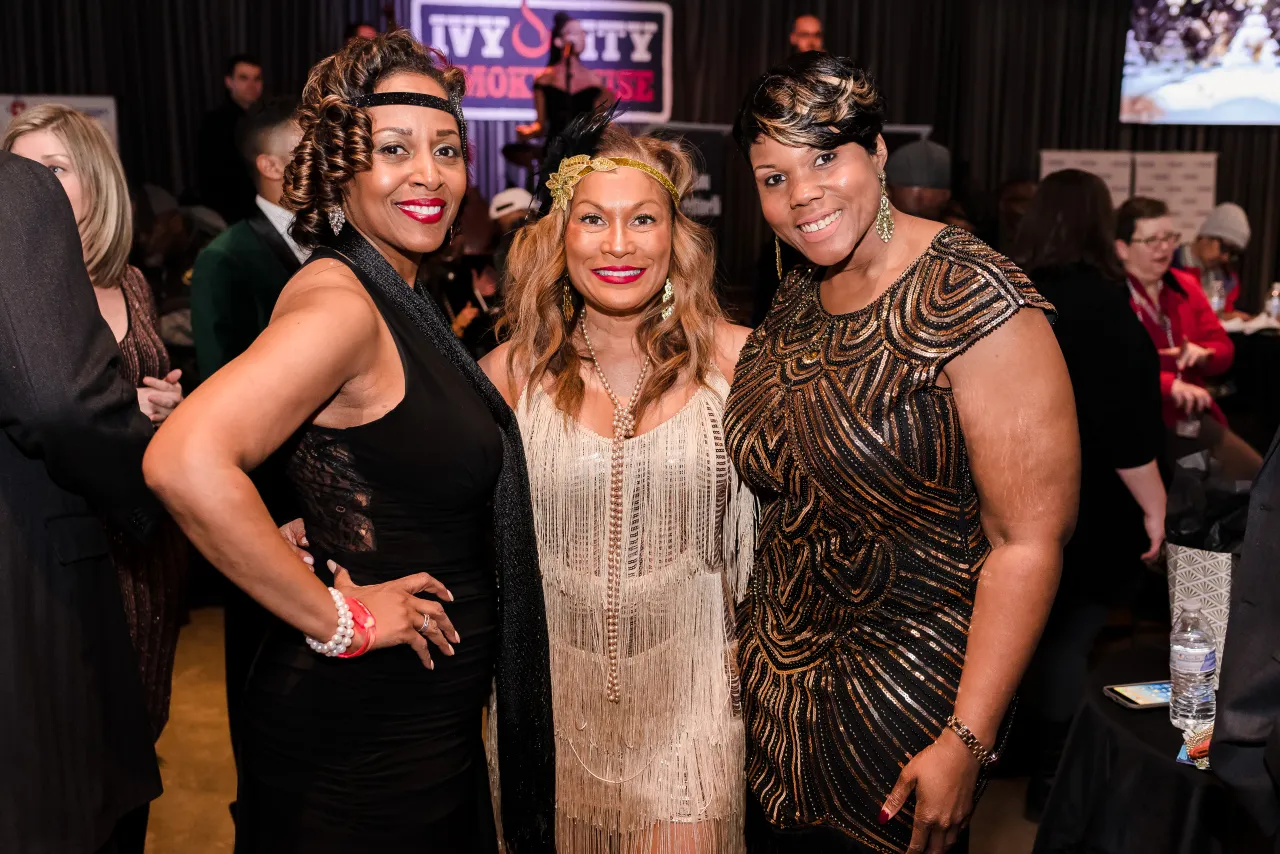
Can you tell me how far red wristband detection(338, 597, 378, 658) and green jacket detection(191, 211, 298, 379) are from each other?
158 cm

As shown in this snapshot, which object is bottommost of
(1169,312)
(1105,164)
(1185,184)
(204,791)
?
(204,791)

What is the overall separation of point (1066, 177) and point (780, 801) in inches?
94.8

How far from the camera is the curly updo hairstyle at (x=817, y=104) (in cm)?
187

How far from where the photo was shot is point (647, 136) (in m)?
2.53

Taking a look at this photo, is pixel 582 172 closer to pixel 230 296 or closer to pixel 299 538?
pixel 299 538

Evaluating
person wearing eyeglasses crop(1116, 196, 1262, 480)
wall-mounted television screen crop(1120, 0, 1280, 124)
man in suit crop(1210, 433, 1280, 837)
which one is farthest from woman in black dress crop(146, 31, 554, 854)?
wall-mounted television screen crop(1120, 0, 1280, 124)

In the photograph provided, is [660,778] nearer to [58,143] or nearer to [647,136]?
[647,136]

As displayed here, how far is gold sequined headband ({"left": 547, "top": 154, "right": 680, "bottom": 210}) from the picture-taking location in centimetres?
240

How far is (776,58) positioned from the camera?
9.79m

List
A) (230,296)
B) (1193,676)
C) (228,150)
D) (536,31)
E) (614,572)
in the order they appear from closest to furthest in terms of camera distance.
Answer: (1193,676)
(614,572)
(230,296)
(228,150)
(536,31)

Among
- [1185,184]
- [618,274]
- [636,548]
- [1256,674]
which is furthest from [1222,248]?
[1256,674]

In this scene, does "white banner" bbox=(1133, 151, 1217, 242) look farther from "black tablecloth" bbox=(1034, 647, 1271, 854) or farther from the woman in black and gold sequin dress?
the woman in black and gold sequin dress

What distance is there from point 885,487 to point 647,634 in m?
0.69

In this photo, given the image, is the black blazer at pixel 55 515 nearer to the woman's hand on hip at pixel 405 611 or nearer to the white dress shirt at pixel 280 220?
the woman's hand on hip at pixel 405 611
